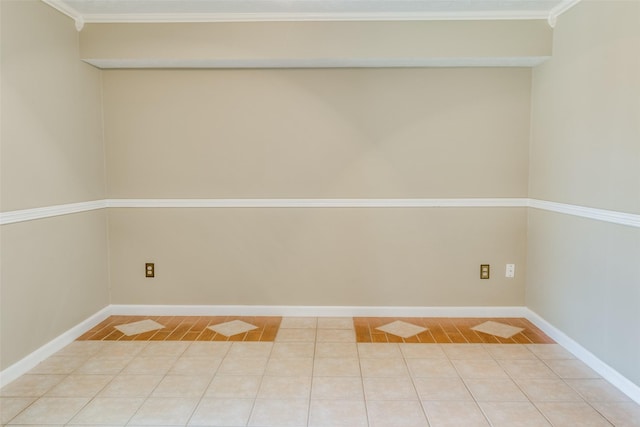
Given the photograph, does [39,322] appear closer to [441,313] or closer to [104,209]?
[104,209]

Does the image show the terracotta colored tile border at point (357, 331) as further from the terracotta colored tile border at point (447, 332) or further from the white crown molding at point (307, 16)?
the white crown molding at point (307, 16)

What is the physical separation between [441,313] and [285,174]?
1716 millimetres

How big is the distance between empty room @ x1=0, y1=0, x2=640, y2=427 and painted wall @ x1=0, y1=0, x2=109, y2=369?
0.02 metres

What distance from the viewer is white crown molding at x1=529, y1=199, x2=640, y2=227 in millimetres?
2144

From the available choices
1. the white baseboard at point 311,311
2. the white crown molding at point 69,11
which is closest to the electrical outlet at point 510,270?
the white baseboard at point 311,311

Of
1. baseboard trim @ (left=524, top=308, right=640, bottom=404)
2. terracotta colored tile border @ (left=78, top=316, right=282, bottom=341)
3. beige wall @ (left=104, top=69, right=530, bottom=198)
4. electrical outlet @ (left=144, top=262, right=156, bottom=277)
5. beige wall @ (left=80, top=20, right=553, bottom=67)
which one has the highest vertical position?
beige wall @ (left=80, top=20, right=553, bottom=67)

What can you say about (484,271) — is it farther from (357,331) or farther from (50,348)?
(50,348)

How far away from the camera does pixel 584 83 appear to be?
8.28ft

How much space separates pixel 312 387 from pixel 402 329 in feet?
3.48

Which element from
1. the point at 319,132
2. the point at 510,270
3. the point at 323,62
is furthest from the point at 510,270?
the point at 323,62

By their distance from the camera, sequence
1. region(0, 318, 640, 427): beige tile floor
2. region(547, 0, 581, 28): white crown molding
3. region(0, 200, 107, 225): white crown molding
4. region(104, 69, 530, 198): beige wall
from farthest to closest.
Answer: region(104, 69, 530, 198): beige wall
region(547, 0, 581, 28): white crown molding
region(0, 200, 107, 225): white crown molding
region(0, 318, 640, 427): beige tile floor

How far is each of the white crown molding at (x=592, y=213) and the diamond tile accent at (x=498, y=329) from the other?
3.08 ft

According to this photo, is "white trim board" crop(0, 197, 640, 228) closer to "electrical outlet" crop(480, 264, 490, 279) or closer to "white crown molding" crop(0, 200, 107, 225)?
"white crown molding" crop(0, 200, 107, 225)

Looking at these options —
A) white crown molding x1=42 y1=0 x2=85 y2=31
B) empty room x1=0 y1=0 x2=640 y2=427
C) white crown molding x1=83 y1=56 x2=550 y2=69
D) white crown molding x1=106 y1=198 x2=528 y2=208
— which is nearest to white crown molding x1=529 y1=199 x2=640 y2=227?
empty room x1=0 y1=0 x2=640 y2=427
